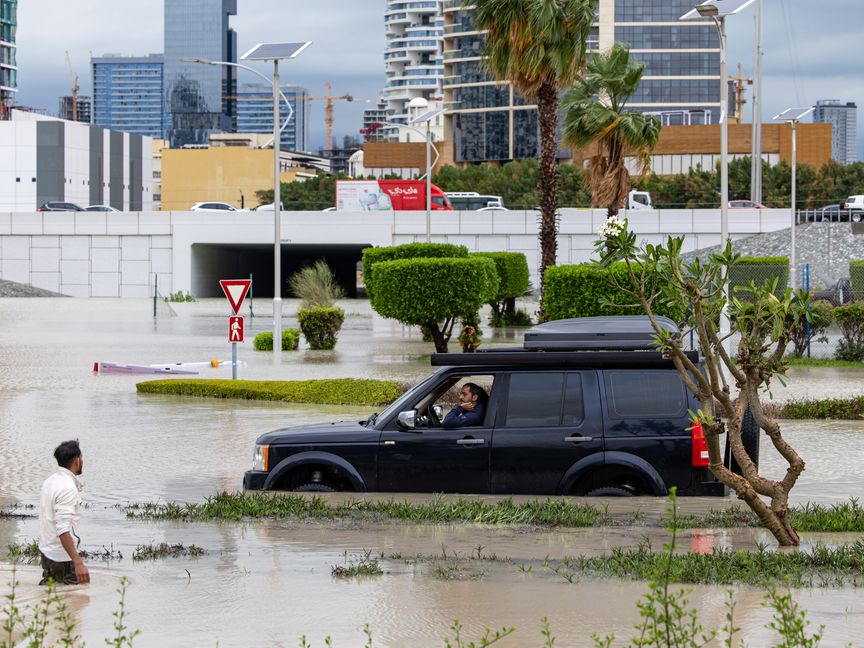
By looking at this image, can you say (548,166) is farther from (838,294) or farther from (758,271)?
(838,294)

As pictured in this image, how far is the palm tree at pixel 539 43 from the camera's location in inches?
1369

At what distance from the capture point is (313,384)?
76.1 feet

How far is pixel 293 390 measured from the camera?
75.7 ft

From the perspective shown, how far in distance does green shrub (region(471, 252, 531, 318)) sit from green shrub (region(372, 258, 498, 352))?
14685 mm

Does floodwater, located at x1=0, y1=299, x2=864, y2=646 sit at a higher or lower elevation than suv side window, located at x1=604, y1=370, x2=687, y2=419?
lower

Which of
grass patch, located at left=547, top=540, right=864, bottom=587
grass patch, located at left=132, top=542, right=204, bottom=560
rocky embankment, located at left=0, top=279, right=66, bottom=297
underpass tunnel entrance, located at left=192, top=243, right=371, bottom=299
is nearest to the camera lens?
grass patch, located at left=547, top=540, right=864, bottom=587

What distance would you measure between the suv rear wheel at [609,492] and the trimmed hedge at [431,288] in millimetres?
21104

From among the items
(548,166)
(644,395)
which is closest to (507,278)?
(548,166)

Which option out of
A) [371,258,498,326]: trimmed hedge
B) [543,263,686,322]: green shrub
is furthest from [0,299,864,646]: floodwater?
[371,258,498,326]: trimmed hedge

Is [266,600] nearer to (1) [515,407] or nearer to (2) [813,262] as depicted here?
(1) [515,407]

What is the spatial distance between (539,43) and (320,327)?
396 inches

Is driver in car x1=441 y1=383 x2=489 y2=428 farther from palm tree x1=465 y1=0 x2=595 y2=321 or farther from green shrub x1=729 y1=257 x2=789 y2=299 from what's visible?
green shrub x1=729 y1=257 x2=789 y2=299

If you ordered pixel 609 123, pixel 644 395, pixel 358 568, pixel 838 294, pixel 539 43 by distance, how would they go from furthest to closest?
1. pixel 838 294
2. pixel 609 123
3. pixel 539 43
4. pixel 644 395
5. pixel 358 568

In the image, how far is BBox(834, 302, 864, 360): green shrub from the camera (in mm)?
31609
